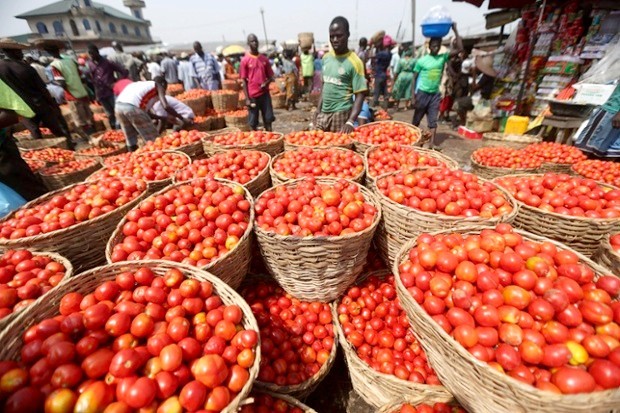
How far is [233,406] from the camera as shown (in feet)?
4.40

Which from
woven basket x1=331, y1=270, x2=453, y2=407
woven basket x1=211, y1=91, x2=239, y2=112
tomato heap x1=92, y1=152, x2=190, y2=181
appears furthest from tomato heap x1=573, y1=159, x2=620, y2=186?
woven basket x1=211, y1=91, x2=239, y2=112

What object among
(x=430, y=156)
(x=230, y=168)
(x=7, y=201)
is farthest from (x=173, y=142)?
(x=430, y=156)

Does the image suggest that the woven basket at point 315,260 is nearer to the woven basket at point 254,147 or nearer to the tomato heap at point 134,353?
the tomato heap at point 134,353

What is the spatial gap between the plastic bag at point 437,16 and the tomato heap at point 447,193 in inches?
232

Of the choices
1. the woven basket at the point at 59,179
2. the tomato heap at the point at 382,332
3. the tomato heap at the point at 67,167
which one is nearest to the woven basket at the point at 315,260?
the tomato heap at the point at 382,332

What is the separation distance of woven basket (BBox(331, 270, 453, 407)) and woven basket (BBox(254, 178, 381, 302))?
0.30m

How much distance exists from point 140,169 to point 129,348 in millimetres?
2777

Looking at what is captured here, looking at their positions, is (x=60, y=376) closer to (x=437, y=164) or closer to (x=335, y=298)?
(x=335, y=298)

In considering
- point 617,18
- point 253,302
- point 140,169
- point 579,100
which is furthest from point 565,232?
point 617,18

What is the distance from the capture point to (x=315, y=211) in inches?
101

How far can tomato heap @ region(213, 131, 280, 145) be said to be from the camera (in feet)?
15.0

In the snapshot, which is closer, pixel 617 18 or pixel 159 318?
pixel 159 318

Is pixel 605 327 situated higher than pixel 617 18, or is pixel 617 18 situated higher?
pixel 617 18

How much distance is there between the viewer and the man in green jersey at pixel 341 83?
4.57 metres
